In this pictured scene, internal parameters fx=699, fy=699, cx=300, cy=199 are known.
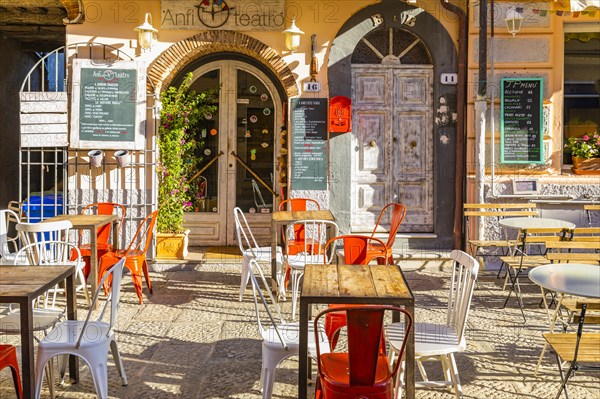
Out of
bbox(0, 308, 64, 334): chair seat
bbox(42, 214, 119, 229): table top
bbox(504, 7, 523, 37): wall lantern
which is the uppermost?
bbox(504, 7, 523, 37): wall lantern

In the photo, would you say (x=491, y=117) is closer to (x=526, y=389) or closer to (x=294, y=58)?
(x=294, y=58)

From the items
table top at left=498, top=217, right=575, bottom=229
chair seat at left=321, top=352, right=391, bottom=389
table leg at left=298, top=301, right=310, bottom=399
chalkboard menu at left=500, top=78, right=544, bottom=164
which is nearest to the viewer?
chair seat at left=321, top=352, right=391, bottom=389

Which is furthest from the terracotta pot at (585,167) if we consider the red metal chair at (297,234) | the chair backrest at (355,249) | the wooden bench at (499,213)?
the chair backrest at (355,249)

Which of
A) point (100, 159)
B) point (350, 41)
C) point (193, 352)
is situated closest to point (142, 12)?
point (100, 159)

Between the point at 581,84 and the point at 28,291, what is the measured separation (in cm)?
782

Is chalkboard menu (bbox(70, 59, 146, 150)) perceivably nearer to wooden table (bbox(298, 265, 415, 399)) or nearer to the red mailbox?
the red mailbox

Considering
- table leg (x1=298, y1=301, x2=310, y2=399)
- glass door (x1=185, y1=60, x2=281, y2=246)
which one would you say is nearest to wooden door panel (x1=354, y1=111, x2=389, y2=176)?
glass door (x1=185, y1=60, x2=281, y2=246)

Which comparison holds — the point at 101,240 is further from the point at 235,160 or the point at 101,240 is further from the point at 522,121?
the point at 522,121

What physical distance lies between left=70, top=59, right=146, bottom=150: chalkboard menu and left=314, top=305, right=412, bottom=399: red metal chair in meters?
5.90

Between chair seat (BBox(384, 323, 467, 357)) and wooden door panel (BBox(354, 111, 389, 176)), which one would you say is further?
wooden door panel (BBox(354, 111, 389, 176))

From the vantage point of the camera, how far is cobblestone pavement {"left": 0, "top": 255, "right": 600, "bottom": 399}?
179 inches

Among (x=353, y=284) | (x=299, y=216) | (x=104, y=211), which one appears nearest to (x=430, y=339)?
(x=353, y=284)

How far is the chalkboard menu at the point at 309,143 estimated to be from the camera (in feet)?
29.5

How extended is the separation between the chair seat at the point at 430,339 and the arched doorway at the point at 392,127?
4.88 m
